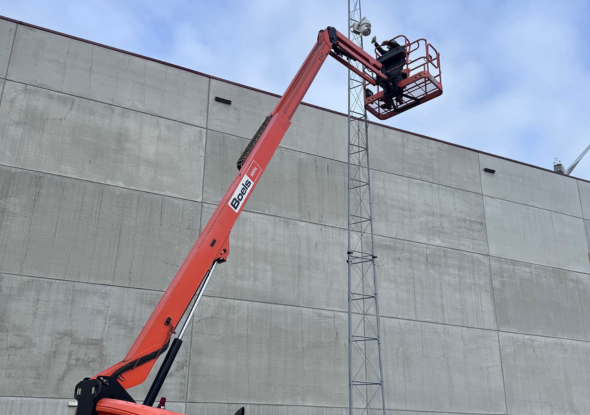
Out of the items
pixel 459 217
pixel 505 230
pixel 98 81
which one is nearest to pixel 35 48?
pixel 98 81

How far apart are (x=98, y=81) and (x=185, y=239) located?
262 inches

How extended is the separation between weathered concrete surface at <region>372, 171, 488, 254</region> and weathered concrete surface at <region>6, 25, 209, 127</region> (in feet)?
28.5

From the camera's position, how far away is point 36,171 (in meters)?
19.8

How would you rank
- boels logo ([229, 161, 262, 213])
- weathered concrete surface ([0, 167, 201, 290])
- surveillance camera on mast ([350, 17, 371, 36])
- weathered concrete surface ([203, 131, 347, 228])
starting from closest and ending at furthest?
boels logo ([229, 161, 262, 213])
weathered concrete surface ([0, 167, 201, 290])
surveillance camera on mast ([350, 17, 371, 36])
weathered concrete surface ([203, 131, 347, 228])

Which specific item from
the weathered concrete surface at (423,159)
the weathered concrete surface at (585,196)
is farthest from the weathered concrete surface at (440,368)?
the weathered concrete surface at (585,196)

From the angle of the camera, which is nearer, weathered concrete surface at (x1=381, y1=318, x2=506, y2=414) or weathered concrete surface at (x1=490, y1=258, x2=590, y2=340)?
weathered concrete surface at (x1=381, y1=318, x2=506, y2=414)

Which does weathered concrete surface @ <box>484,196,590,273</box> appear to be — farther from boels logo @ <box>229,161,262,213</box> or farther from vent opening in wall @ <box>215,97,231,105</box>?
boels logo @ <box>229,161,262,213</box>

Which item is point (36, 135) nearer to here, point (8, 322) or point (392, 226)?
point (8, 322)

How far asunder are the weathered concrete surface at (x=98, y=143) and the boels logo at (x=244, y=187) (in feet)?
33.2

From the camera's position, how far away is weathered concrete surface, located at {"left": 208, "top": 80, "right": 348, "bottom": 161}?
77.6 feet

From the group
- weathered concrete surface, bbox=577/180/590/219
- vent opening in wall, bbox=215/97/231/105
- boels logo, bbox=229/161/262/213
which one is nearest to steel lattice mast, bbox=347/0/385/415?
vent opening in wall, bbox=215/97/231/105

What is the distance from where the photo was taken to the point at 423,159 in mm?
27953

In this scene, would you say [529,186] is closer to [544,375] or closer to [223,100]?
[544,375]

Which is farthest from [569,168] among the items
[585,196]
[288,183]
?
[288,183]
